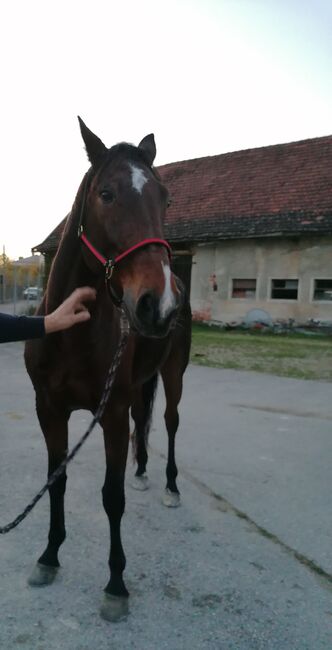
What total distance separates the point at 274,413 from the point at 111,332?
4.15 metres

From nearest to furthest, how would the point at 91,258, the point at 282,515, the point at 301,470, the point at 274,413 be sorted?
the point at 91,258, the point at 282,515, the point at 301,470, the point at 274,413

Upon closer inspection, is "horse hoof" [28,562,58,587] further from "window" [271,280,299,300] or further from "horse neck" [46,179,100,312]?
"window" [271,280,299,300]

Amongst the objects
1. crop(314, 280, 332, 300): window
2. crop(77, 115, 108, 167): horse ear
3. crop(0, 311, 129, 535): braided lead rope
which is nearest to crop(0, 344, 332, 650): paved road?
crop(0, 311, 129, 535): braided lead rope

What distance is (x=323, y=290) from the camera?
1497 centimetres

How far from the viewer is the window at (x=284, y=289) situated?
15.5 metres

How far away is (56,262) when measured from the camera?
230 centimetres

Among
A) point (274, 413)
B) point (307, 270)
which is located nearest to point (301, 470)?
point (274, 413)

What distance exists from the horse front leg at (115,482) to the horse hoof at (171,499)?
100 cm

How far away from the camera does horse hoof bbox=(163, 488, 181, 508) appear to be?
10.9 ft

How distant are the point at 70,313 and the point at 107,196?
1.72 feet

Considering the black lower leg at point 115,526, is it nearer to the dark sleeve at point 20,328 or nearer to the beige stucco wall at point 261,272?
the dark sleeve at point 20,328

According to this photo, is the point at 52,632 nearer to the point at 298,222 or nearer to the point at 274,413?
the point at 274,413

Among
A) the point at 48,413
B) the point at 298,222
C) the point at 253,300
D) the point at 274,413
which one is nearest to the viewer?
the point at 48,413

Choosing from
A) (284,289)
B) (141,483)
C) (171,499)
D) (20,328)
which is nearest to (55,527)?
(171,499)
